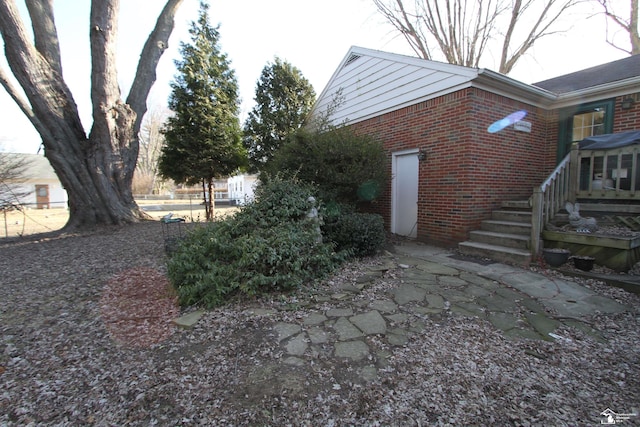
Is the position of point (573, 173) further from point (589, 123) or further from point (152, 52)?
point (152, 52)

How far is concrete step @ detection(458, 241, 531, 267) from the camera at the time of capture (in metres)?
4.42

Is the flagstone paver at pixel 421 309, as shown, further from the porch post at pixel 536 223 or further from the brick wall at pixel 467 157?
the brick wall at pixel 467 157

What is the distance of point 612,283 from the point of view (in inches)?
145

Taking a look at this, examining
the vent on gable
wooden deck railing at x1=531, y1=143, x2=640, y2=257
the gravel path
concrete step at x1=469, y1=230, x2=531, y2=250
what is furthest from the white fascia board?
the vent on gable

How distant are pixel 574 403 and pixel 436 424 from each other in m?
0.96

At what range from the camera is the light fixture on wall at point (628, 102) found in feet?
18.2

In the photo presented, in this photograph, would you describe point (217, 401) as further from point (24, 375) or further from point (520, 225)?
point (520, 225)

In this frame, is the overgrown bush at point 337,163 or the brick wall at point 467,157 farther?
the overgrown bush at point 337,163

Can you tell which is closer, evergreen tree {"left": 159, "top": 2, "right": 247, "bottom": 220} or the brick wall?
the brick wall

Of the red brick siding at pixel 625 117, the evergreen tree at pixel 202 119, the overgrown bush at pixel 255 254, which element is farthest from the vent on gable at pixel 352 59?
the red brick siding at pixel 625 117

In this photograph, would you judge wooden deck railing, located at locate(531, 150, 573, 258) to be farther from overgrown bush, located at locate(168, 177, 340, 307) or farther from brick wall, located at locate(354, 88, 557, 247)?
overgrown bush, located at locate(168, 177, 340, 307)

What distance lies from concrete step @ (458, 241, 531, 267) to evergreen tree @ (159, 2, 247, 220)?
316 inches

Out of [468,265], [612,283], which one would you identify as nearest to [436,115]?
[468,265]

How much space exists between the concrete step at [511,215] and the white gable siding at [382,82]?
2.53 m
